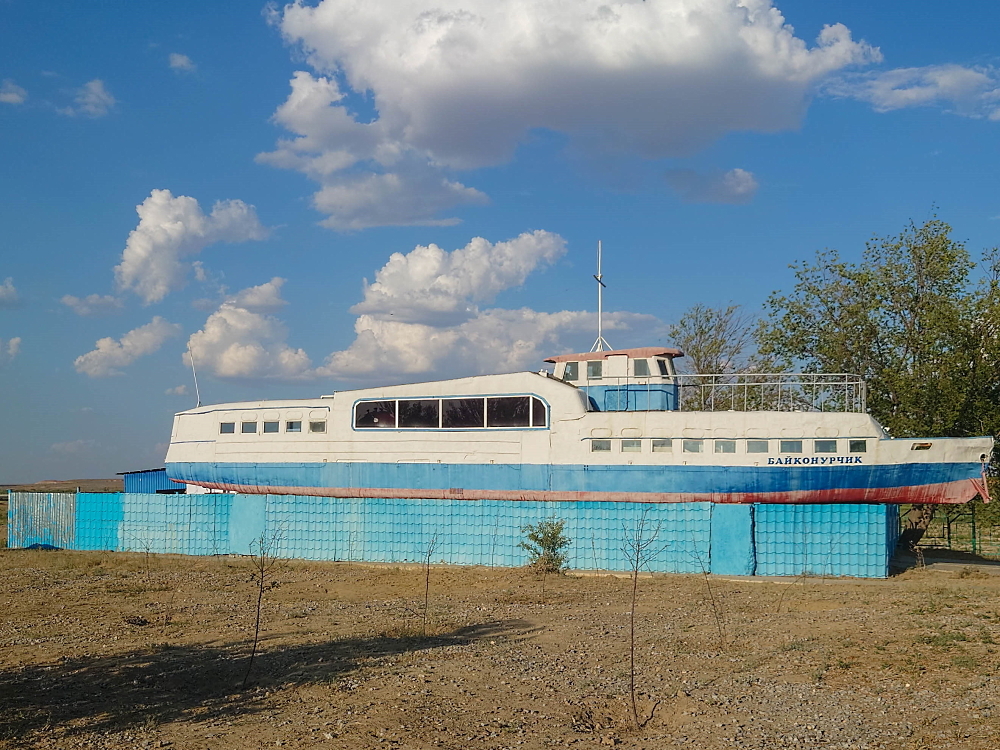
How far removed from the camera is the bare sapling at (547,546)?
22.9 m

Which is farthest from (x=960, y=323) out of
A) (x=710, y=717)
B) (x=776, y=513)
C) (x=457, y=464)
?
(x=710, y=717)

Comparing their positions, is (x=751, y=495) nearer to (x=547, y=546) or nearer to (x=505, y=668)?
(x=547, y=546)

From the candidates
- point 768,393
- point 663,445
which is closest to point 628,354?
point 663,445

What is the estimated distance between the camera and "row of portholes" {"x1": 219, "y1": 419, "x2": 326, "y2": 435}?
30.6 metres

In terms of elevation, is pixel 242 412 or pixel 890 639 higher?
pixel 242 412

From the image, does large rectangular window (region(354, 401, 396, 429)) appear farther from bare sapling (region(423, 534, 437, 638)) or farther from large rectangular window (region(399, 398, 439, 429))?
bare sapling (region(423, 534, 437, 638))

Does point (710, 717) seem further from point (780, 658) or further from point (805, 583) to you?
point (805, 583)

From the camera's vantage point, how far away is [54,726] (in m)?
9.25

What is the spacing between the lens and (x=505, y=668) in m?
11.7

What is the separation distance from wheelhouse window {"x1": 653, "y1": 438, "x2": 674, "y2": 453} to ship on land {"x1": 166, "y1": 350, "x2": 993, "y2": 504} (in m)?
0.05

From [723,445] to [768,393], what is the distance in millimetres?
14672

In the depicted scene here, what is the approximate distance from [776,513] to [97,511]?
24592mm

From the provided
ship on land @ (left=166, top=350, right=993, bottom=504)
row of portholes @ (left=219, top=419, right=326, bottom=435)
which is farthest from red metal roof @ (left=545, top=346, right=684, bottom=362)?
row of portholes @ (left=219, top=419, right=326, bottom=435)

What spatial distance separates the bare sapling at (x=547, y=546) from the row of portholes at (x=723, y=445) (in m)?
4.04
